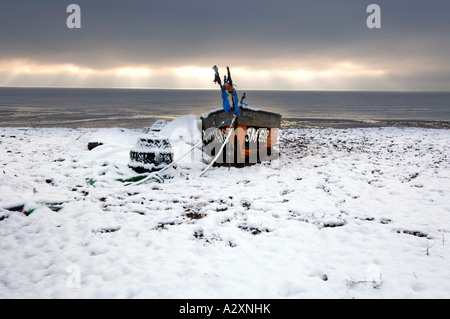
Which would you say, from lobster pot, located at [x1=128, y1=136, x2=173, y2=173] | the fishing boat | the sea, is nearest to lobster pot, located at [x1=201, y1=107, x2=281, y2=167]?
the fishing boat

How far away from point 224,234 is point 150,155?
4.03 metres

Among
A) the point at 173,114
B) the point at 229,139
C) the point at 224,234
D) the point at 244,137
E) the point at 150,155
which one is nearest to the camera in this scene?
the point at 224,234

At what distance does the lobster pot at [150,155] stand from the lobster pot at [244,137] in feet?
6.55

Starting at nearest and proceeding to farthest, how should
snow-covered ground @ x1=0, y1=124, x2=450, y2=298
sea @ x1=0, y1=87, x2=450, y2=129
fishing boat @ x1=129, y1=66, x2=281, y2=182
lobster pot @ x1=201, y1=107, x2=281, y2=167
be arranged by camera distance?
snow-covered ground @ x1=0, y1=124, x2=450, y2=298 → fishing boat @ x1=129, y1=66, x2=281, y2=182 → lobster pot @ x1=201, y1=107, x2=281, y2=167 → sea @ x1=0, y1=87, x2=450, y2=129

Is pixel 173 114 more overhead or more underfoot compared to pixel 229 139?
more overhead

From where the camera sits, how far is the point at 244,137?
942 centimetres

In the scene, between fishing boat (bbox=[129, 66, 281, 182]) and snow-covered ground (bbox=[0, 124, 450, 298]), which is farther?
fishing boat (bbox=[129, 66, 281, 182])

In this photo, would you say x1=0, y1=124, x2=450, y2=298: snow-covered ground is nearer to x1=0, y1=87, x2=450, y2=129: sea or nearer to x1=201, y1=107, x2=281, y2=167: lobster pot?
x1=201, y1=107, x2=281, y2=167: lobster pot

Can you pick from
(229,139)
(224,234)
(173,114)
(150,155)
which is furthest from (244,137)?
(173,114)

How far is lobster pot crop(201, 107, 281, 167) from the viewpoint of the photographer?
9.17 metres

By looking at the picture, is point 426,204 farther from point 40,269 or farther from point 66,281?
point 40,269

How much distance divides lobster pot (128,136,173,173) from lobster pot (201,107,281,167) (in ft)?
6.55

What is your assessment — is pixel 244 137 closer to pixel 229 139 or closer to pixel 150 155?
pixel 229 139

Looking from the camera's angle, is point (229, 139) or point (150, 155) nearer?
point (150, 155)
